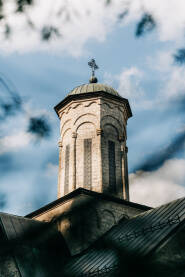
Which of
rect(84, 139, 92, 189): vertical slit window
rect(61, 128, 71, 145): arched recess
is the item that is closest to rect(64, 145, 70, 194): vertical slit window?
rect(61, 128, 71, 145): arched recess

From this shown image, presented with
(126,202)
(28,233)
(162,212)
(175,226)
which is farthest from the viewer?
(126,202)

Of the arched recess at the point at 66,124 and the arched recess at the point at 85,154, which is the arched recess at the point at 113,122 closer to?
the arched recess at the point at 85,154

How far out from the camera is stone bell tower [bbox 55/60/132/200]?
15711mm

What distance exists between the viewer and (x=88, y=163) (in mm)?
15930

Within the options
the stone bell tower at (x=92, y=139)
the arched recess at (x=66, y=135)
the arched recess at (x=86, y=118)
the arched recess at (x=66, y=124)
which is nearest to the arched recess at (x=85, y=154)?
the stone bell tower at (x=92, y=139)

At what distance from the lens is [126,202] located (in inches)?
584

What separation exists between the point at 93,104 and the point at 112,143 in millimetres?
2302

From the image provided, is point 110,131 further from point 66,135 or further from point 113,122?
point 66,135

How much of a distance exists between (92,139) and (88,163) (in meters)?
1.25

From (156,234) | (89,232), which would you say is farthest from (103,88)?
(89,232)

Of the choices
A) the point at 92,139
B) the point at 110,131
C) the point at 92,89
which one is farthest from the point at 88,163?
the point at 92,89

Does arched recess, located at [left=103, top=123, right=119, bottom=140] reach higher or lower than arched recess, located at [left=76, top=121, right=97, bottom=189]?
higher

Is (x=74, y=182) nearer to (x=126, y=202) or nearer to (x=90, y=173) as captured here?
(x=90, y=173)

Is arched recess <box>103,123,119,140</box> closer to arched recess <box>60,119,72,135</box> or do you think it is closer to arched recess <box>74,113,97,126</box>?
arched recess <box>74,113,97,126</box>
